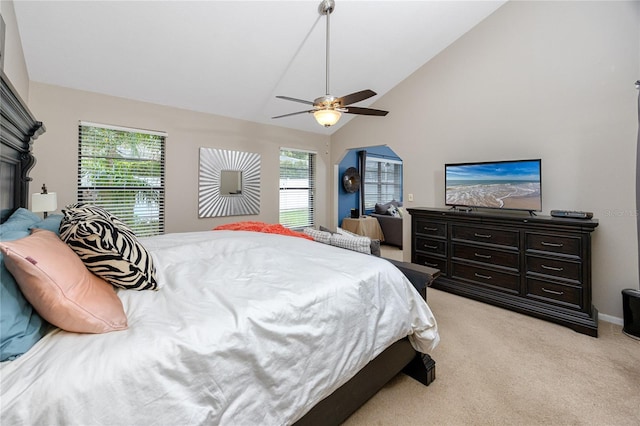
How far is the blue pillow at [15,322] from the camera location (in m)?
0.73

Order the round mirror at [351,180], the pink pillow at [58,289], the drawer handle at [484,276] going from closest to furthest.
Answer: the pink pillow at [58,289] < the drawer handle at [484,276] < the round mirror at [351,180]

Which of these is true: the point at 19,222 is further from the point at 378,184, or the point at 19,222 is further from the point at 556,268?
the point at 378,184

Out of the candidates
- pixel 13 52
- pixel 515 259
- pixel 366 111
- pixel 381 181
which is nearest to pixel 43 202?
pixel 13 52

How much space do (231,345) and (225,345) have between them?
2 cm

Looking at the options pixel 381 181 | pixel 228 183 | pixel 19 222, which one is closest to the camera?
pixel 19 222

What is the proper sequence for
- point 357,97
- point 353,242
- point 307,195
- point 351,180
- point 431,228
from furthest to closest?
point 351,180 → point 307,195 → point 431,228 → point 357,97 → point 353,242

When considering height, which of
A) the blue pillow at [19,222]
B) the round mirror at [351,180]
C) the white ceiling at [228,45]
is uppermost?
the white ceiling at [228,45]

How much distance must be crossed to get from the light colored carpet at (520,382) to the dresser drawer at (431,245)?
1084mm

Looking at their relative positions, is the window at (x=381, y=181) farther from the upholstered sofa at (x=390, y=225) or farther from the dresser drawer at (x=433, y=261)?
the dresser drawer at (x=433, y=261)

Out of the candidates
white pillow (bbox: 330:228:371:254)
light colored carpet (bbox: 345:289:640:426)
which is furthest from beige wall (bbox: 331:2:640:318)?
white pillow (bbox: 330:228:371:254)

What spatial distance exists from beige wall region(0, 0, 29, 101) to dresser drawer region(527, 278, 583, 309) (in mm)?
4837

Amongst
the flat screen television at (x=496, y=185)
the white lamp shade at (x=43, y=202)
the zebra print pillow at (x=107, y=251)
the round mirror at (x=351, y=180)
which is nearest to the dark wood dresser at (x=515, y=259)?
the flat screen television at (x=496, y=185)

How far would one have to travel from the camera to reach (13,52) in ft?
7.22

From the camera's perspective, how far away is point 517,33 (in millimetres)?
3275
